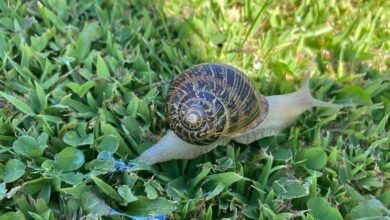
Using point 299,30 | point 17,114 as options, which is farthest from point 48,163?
point 299,30

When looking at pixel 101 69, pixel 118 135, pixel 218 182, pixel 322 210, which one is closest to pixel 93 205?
pixel 118 135

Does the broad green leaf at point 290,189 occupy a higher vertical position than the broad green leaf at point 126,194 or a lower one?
lower

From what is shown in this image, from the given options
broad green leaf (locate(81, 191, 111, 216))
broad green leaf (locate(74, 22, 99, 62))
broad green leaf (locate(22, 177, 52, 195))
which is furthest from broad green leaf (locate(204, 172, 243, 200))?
broad green leaf (locate(74, 22, 99, 62))

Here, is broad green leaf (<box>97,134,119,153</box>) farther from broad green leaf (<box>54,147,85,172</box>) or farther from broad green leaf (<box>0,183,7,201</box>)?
broad green leaf (<box>0,183,7,201</box>)

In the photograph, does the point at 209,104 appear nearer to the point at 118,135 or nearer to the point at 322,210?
the point at 118,135

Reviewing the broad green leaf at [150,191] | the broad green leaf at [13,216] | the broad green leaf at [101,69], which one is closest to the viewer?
the broad green leaf at [13,216]

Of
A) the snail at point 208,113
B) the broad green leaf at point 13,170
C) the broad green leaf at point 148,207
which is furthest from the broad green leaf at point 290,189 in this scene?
the broad green leaf at point 13,170

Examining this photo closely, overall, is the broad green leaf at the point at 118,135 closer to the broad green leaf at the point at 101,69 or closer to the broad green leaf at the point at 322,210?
the broad green leaf at the point at 101,69

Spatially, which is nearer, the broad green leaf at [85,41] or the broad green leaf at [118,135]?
the broad green leaf at [118,135]
